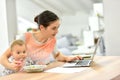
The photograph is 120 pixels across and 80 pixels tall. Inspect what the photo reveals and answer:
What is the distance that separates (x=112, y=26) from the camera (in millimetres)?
3344

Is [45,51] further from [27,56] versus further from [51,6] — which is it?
[51,6]

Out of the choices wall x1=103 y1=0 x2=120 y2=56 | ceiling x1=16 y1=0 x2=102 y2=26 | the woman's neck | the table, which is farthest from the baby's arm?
ceiling x1=16 y1=0 x2=102 y2=26

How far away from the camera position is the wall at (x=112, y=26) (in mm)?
3314

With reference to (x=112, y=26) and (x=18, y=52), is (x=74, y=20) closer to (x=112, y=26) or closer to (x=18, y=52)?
(x=112, y=26)

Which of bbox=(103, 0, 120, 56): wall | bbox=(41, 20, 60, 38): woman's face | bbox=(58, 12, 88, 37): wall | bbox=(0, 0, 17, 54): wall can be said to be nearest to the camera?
bbox=(41, 20, 60, 38): woman's face

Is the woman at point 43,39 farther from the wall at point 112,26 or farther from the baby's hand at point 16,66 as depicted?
the wall at point 112,26

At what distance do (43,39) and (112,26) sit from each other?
120cm

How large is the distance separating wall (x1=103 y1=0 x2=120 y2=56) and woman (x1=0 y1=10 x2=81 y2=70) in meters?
0.95

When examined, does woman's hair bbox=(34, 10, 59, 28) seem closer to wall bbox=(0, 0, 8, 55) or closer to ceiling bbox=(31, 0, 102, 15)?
wall bbox=(0, 0, 8, 55)

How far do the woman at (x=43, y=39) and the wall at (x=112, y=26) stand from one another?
949 mm

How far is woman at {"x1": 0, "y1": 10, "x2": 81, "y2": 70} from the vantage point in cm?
235

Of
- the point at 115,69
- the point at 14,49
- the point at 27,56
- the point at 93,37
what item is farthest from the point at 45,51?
the point at 93,37

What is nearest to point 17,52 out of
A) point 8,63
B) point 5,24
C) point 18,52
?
point 18,52

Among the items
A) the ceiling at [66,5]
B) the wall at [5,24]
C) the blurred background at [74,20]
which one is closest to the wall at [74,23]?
the blurred background at [74,20]
